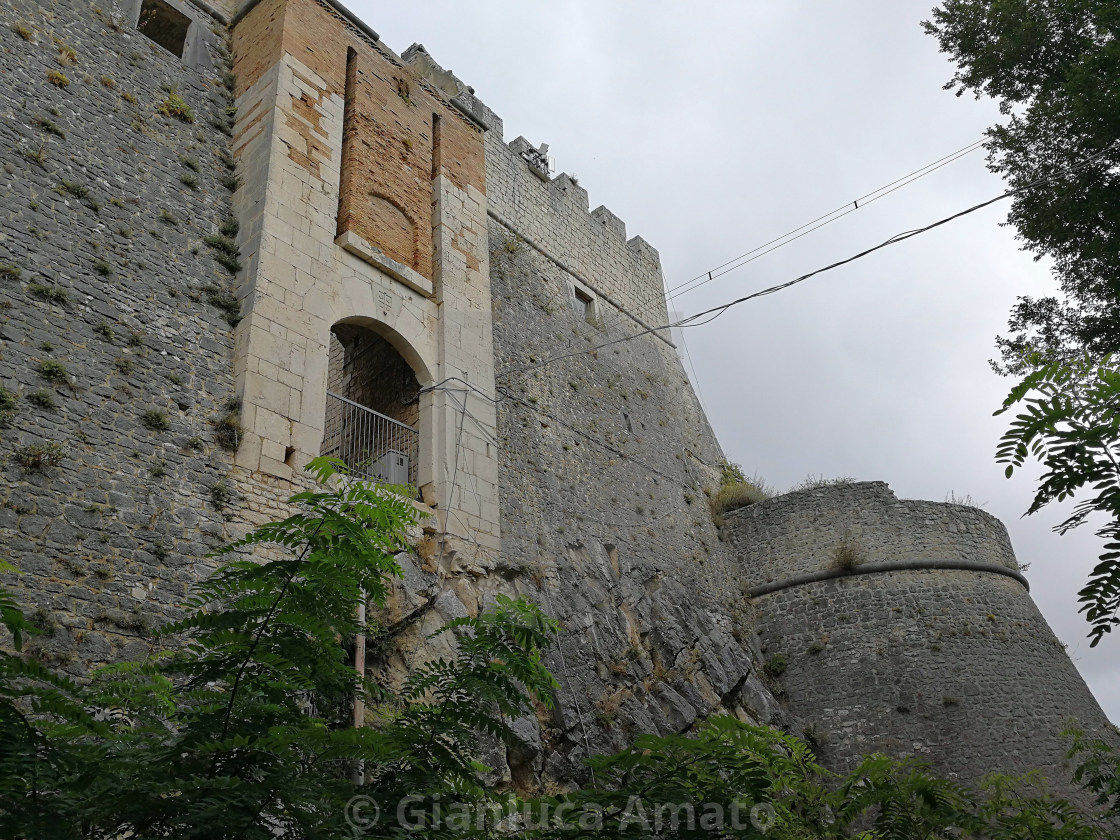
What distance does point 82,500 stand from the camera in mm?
7320

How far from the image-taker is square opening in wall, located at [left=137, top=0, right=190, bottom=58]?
11.2 m

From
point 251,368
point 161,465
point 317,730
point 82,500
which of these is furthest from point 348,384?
point 317,730

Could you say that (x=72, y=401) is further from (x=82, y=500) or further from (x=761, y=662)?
(x=761, y=662)

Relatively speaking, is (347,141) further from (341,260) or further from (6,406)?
(6,406)

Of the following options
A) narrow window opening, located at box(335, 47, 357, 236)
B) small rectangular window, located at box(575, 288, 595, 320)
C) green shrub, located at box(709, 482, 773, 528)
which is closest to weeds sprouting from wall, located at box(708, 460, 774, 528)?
green shrub, located at box(709, 482, 773, 528)

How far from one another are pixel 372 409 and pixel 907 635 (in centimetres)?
956

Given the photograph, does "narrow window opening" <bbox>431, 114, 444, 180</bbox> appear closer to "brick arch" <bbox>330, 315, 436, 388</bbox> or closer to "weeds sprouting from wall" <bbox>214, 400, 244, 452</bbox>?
"brick arch" <bbox>330, 315, 436, 388</bbox>

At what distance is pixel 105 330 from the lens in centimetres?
825

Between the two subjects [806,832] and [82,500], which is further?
[82,500]

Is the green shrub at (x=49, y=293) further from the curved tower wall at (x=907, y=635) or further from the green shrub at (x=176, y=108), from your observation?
the curved tower wall at (x=907, y=635)

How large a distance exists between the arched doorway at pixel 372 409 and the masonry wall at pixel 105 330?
2101mm

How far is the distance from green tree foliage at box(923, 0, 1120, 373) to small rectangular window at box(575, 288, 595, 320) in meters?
7.10

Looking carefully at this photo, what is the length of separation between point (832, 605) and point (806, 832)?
10393mm

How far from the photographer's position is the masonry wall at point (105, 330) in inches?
277
